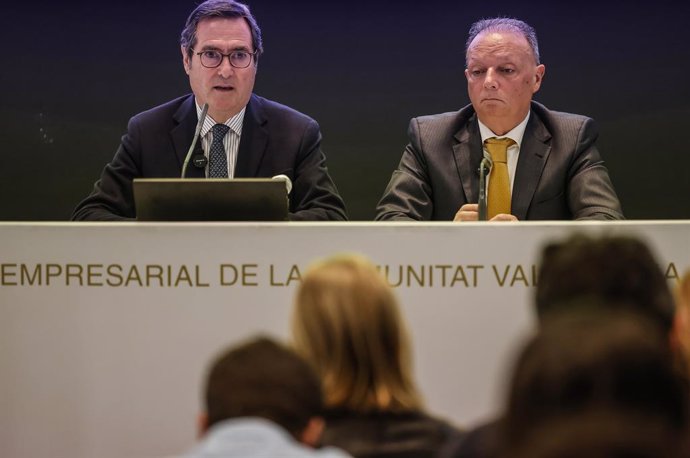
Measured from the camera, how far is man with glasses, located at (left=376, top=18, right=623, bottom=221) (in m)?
4.40

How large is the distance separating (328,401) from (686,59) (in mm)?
4680

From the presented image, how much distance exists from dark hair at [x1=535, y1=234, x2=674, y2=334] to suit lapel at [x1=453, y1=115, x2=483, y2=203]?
7.75 feet

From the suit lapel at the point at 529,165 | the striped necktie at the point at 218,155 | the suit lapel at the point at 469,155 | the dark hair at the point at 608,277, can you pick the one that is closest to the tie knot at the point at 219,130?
the striped necktie at the point at 218,155

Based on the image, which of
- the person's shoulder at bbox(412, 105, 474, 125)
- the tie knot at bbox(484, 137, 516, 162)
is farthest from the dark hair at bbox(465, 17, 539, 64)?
the tie knot at bbox(484, 137, 516, 162)

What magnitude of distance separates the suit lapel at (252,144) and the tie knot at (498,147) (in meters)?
0.91

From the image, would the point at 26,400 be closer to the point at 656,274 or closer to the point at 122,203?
the point at 122,203

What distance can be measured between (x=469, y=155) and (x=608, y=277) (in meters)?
2.57

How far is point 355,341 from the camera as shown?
2.17 metres

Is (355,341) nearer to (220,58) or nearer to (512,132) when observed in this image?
(512,132)

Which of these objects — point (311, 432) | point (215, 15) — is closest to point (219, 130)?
point (215, 15)

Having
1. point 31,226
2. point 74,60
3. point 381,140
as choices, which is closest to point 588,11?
point 381,140

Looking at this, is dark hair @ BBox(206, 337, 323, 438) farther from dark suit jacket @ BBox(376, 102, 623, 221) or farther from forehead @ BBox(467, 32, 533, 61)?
forehead @ BBox(467, 32, 533, 61)

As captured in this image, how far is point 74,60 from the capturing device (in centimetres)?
632

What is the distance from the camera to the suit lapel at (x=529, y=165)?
4418mm
